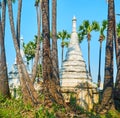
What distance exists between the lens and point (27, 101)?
15.9 meters

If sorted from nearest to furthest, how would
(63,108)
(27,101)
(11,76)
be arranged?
(63,108) → (27,101) → (11,76)

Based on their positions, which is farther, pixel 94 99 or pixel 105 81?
pixel 94 99

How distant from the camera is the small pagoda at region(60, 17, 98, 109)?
20688 millimetres

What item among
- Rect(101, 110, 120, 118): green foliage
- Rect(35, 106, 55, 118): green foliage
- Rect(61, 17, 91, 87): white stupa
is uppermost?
Rect(61, 17, 91, 87): white stupa

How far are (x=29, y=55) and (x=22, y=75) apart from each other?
1583 inches

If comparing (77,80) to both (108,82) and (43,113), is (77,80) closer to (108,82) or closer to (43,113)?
(108,82)

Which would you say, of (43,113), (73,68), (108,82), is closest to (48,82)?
(43,113)

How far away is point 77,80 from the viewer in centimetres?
2142

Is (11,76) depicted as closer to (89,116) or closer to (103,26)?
(89,116)

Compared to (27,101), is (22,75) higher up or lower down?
higher up

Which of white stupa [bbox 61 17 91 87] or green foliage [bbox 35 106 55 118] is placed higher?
white stupa [bbox 61 17 91 87]

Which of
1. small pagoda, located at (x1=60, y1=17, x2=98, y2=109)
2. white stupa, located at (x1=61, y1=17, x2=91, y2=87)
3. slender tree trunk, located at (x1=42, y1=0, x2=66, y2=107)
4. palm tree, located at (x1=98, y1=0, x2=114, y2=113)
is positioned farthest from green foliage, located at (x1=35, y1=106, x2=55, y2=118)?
white stupa, located at (x1=61, y1=17, x2=91, y2=87)

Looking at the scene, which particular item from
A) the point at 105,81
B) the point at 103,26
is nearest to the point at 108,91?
the point at 105,81

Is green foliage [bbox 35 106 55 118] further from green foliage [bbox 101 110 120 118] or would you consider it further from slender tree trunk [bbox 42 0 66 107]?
green foliage [bbox 101 110 120 118]
